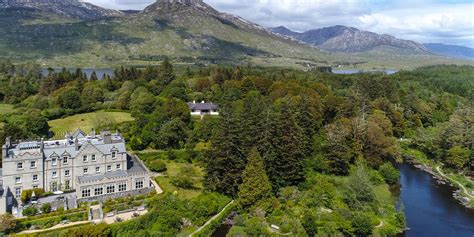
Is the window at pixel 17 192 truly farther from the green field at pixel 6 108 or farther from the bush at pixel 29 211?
the green field at pixel 6 108

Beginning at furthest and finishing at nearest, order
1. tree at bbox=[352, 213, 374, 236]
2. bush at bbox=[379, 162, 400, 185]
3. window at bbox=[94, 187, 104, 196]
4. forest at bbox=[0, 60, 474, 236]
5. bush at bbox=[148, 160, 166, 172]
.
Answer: bush at bbox=[379, 162, 400, 185], bush at bbox=[148, 160, 166, 172], window at bbox=[94, 187, 104, 196], forest at bbox=[0, 60, 474, 236], tree at bbox=[352, 213, 374, 236]

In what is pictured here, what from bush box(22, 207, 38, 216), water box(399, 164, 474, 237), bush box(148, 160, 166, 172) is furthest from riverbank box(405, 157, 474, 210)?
bush box(22, 207, 38, 216)

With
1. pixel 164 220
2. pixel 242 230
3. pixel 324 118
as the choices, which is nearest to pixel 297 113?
pixel 324 118

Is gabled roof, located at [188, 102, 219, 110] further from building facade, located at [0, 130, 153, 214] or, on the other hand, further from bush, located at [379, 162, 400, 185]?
bush, located at [379, 162, 400, 185]

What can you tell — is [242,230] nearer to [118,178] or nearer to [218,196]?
[218,196]

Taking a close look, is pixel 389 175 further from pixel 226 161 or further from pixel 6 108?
pixel 6 108

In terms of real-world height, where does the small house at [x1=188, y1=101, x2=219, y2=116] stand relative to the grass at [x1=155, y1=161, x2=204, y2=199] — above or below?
above
